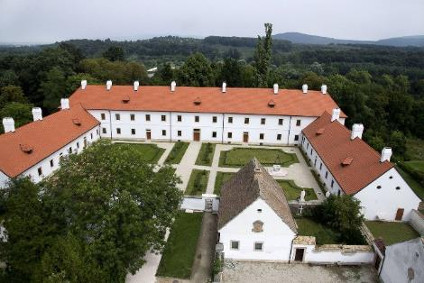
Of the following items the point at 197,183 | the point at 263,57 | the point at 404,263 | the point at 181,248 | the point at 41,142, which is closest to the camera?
the point at 404,263

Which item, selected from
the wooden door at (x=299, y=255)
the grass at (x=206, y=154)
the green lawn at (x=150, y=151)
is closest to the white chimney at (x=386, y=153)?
the wooden door at (x=299, y=255)

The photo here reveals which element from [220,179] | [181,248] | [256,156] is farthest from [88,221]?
[256,156]

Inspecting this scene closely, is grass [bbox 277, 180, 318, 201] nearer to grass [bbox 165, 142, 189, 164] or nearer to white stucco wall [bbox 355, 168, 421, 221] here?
white stucco wall [bbox 355, 168, 421, 221]

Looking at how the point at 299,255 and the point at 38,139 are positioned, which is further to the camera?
the point at 38,139

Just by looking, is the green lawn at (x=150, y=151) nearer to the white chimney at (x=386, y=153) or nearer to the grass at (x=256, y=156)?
the grass at (x=256, y=156)

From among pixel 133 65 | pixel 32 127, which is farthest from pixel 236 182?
pixel 133 65

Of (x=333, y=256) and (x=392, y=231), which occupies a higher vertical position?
(x=333, y=256)

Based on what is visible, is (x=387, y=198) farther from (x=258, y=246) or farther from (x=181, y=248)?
(x=181, y=248)
